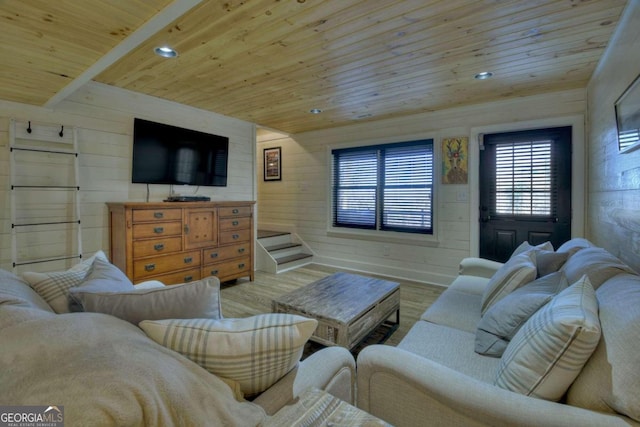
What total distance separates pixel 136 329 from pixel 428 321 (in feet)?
5.26

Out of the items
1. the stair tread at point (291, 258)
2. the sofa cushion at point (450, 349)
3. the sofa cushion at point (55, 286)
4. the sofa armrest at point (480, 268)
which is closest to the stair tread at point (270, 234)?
the stair tread at point (291, 258)

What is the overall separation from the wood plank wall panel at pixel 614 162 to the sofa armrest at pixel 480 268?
763 millimetres

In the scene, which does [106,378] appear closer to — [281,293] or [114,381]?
[114,381]

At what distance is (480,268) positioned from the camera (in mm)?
2652

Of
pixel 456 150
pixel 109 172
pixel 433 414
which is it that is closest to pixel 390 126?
pixel 456 150

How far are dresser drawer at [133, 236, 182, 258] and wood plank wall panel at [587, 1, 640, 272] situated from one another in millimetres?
3690

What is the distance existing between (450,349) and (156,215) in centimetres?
295

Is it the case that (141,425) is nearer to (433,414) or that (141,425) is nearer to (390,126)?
(433,414)

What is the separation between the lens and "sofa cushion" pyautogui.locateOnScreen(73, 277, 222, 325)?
0.87m

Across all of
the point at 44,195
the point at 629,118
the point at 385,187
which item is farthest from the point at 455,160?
the point at 44,195

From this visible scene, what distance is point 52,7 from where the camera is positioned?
1.64 meters

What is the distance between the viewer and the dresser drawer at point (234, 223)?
377 centimetres

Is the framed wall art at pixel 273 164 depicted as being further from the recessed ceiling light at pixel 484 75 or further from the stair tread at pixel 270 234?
the recessed ceiling light at pixel 484 75

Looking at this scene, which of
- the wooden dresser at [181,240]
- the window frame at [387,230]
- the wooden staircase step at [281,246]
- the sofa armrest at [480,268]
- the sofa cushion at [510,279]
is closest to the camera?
the sofa cushion at [510,279]
